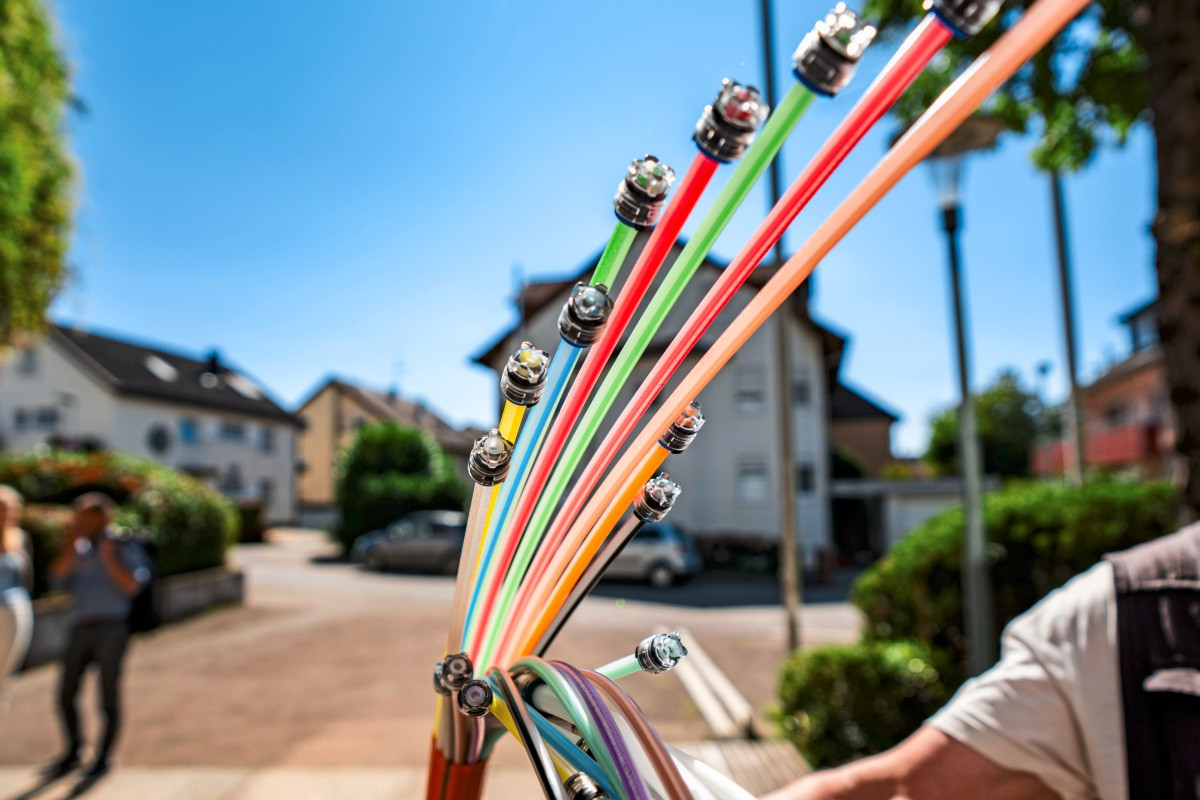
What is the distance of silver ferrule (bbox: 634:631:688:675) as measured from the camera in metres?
0.63

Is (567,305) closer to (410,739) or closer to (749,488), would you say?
(410,739)

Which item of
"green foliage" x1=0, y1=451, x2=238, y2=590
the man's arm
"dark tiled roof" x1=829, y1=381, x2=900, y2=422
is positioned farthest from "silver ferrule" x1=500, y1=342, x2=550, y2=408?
"dark tiled roof" x1=829, y1=381, x2=900, y2=422

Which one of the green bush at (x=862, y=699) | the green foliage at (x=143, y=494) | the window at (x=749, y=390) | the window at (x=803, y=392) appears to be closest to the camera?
the green bush at (x=862, y=699)

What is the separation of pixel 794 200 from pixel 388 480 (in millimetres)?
24389

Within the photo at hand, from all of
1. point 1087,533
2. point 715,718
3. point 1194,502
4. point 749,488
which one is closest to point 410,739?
point 715,718

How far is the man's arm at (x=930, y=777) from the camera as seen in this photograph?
1063mm

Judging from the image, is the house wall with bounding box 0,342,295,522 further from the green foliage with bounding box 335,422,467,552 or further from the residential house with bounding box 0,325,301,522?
the green foliage with bounding box 335,422,467,552

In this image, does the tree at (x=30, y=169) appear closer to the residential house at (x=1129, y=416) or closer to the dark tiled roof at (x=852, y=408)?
the residential house at (x=1129, y=416)

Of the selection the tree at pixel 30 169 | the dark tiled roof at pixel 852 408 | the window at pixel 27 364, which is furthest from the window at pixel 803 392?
the window at pixel 27 364

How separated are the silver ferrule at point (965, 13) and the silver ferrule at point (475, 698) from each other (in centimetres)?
55

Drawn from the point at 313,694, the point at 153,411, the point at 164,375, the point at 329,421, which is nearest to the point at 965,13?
the point at 313,694

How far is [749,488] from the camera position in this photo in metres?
21.8

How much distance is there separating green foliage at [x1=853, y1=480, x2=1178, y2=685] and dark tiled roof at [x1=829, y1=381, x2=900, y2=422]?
97.5ft

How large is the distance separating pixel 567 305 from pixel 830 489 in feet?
81.3
